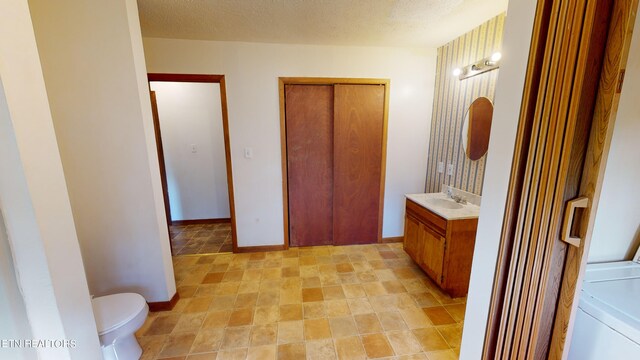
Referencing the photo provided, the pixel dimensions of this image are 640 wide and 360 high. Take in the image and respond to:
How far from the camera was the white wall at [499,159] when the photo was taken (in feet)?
2.53

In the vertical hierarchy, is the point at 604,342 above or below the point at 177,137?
below

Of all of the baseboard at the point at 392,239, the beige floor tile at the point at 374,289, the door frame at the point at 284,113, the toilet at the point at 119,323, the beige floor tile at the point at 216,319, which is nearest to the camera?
the toilet at the point at 119,323

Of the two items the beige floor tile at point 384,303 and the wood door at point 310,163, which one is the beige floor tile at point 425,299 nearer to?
the beige floor tile at point 384,303

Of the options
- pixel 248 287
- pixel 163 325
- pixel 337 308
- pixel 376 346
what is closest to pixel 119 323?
pixel 163 325

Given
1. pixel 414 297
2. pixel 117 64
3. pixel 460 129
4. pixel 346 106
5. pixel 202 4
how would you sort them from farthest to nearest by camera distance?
pixel 346 106 → pixel 460 129 → pixel 414 297 → pixel 202 4 → pixel 117 64

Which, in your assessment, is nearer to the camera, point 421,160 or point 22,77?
point 22,77

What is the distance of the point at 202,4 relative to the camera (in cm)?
179

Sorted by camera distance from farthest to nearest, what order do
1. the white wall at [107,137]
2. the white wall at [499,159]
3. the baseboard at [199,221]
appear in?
the baseboard at [199,221] → the white wall at [107,137] → the white wall at [499,159]

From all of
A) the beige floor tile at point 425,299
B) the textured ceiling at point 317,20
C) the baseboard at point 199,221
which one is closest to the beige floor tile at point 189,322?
the beige floor tile at point 425,299

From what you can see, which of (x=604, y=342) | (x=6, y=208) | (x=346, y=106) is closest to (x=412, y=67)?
(x=346, y=106)

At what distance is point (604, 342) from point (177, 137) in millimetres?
4299

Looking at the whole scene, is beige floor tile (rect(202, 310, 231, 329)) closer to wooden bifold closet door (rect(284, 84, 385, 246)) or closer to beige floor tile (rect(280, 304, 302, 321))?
beige floor tile (rect(280, 304, 302, 321))

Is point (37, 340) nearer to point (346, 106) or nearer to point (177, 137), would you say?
point (346, 106)

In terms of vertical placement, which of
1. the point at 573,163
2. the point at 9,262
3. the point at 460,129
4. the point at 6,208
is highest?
the point at 460,129
